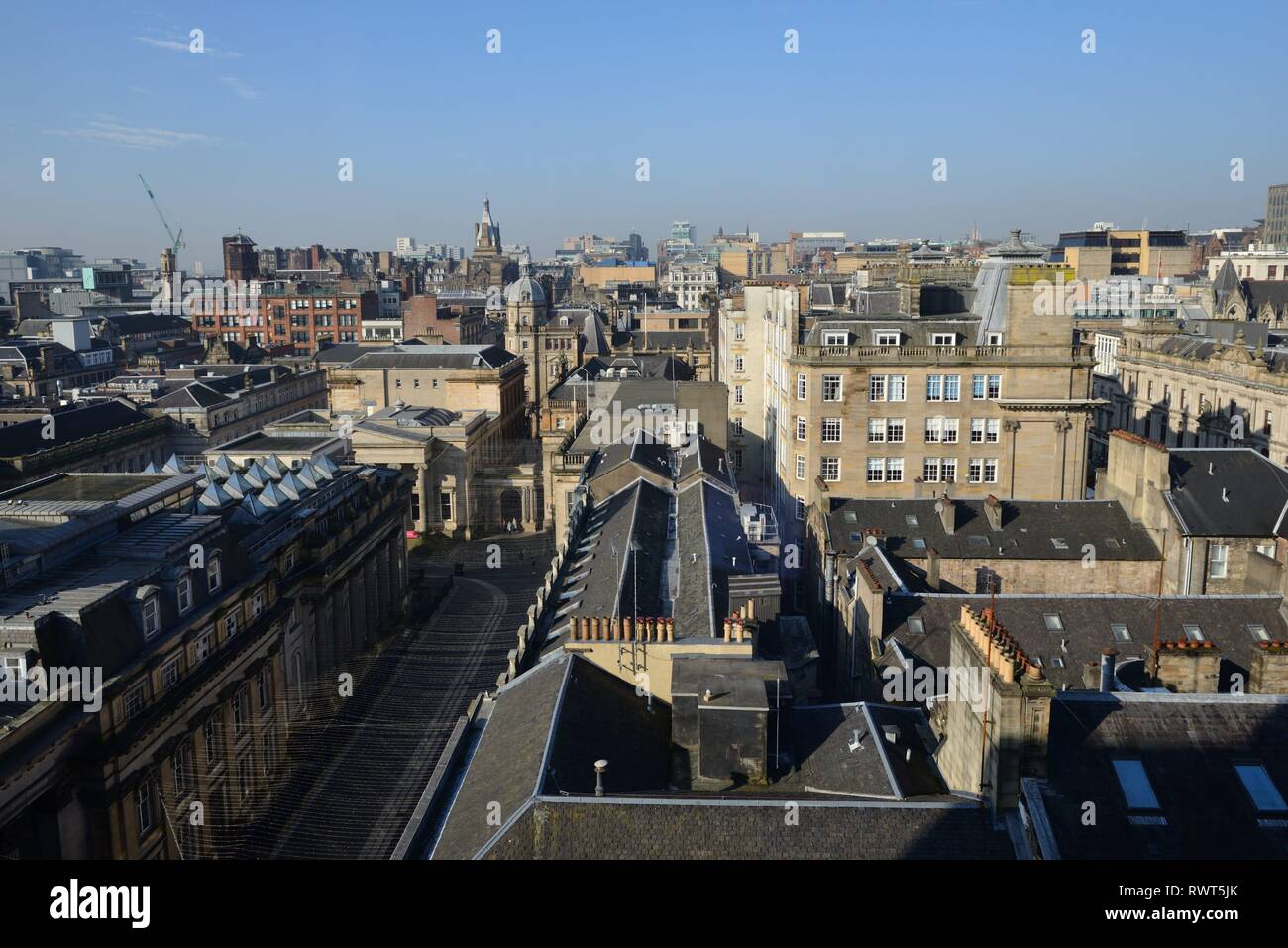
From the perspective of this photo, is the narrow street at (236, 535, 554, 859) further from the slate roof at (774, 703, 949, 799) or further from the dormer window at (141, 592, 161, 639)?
the slate roof at (774, 703, 949, 799)

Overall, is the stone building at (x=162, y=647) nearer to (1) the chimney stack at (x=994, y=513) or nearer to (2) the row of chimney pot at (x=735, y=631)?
(2) the row of chimney pot at (x=735, y=631)

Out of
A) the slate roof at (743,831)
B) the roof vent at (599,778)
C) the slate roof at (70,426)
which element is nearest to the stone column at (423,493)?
the slate roof at (70,426)

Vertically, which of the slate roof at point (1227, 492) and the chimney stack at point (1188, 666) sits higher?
the slate roof at point (1227, 492)

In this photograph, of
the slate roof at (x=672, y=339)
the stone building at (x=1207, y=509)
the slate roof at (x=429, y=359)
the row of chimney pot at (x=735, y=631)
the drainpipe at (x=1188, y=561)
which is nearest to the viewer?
the row of chimney pot at (x=735, y=631)

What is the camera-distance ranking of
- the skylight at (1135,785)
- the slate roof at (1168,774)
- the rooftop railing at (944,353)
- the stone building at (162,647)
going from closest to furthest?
1. the slate roof at (1168,774)
2. the skylight at (1135,785)
3. the stone building at (162,647)
4. the rooftop railing at (944,353)

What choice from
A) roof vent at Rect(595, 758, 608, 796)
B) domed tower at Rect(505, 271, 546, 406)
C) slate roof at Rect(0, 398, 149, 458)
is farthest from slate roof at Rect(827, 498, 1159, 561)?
domed tower at Rect(505, 271, 546, 406)

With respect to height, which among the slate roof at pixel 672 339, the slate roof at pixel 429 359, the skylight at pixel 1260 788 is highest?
the slate roof at pixel 672 339

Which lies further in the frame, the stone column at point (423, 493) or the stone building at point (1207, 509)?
the stone column at point (423, 493)
